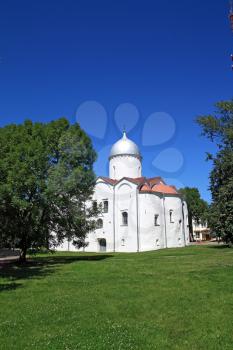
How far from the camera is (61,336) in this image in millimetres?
8680

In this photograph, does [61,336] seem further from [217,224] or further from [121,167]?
[121,167]

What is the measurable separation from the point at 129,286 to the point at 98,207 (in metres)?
18.8

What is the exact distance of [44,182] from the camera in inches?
1014

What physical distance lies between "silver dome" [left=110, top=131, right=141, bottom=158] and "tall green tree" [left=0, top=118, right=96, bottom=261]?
28545 mm

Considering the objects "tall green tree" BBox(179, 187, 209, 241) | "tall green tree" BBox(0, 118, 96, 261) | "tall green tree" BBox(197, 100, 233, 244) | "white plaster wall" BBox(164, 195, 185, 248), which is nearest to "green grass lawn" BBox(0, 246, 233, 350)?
"tall green tree" BBox(0, 118, 96, 261)

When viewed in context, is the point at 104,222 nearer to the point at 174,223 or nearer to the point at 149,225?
the point at 149,225

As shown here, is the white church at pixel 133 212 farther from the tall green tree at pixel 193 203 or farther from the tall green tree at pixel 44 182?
the tall green tree at pixel 193 203

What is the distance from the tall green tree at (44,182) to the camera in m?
24.7

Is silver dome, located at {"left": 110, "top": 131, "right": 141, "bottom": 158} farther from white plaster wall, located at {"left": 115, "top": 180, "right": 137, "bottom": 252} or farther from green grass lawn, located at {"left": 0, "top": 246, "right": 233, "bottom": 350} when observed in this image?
green grass lawn, located at {"left": 0, "top": 246, "right": 233, "bottom": 350}

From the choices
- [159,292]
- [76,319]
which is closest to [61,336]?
[76,319]

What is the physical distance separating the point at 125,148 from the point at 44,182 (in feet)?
119

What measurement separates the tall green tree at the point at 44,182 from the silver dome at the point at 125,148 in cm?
2855

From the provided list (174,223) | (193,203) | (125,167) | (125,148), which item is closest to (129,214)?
(174,223)

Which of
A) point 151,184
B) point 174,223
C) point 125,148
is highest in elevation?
point 125,148
